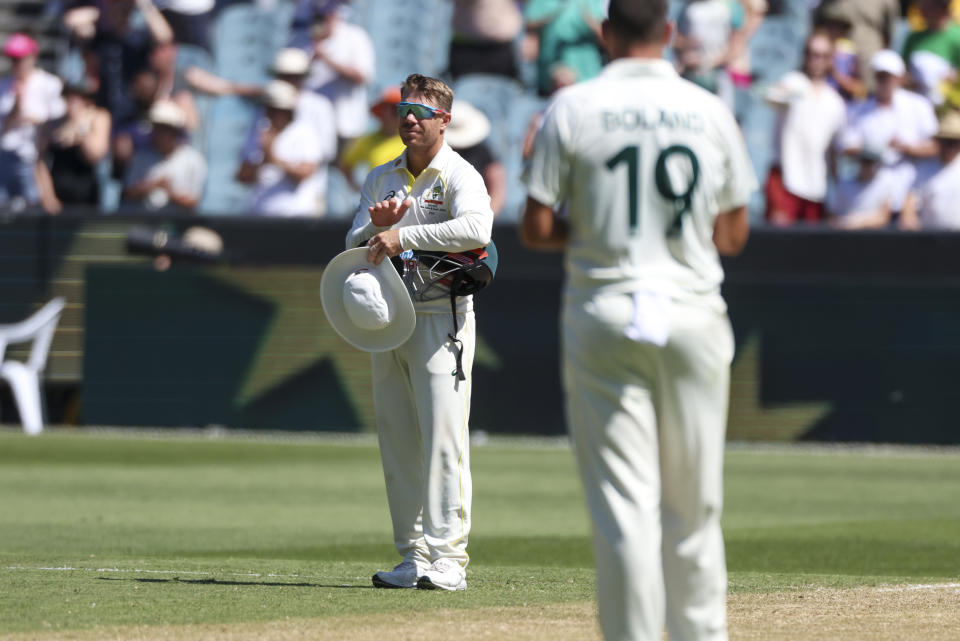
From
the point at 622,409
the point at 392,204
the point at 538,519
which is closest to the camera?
the point at 622,409

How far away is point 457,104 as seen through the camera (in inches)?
674

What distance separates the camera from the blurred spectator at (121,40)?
65.9 ft

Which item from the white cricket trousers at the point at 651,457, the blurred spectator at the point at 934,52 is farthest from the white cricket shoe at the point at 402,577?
the blurred spectator at the point at 934,52

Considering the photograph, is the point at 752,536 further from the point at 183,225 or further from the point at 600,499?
the point at 183,225

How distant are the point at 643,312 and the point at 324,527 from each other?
22.6ft

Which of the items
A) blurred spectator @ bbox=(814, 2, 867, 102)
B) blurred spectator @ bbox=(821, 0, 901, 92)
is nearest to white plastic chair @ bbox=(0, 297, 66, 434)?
blurred spectator @ bbox=(814, 2, 867, 102)

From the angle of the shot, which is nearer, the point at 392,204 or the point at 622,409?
the point at 622,409

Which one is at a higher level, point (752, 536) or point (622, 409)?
point (622, 409)

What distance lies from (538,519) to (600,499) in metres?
7.19

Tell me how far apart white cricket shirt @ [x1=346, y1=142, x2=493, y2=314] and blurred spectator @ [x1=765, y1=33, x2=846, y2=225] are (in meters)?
10.2

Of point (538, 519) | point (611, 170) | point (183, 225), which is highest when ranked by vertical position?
point (611, 170)

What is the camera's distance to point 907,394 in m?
16.9

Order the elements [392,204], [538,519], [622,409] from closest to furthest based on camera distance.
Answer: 1. [622,409]
2. [392,204]
3. [538,519]

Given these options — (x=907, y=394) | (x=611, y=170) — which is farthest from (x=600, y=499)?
(x=907, y=394)
